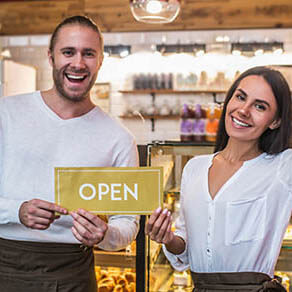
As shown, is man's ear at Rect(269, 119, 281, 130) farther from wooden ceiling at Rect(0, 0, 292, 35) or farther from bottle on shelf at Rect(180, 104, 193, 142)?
wooden ceiling at Rect(0, 0, 292, 35)

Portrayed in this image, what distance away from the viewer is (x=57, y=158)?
1.63 metres

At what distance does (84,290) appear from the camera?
1.70m

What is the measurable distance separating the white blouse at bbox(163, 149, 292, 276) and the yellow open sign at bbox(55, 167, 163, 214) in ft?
0.90

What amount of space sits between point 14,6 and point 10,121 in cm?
540

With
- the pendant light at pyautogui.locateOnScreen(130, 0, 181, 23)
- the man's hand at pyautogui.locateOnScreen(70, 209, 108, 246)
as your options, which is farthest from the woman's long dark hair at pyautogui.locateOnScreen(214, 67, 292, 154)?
the pendant light at pyautogui.locateOnScreen(130, 0, 181, 23)

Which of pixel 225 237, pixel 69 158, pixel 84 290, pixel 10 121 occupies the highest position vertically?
pixel 10 121

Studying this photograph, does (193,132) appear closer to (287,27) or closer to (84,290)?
(84,290)

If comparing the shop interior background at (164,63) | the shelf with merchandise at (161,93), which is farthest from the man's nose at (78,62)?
the shelf with merchandise at (161,93)

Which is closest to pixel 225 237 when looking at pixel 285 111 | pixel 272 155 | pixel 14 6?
pixel 272 155

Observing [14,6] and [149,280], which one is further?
[14,6]

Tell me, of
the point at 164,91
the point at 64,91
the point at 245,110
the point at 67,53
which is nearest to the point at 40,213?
the point at 64,91

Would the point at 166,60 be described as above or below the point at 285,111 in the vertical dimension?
above

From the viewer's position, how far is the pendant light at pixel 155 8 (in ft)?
8.95

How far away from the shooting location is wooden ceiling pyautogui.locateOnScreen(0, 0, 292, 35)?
5.94 meters
